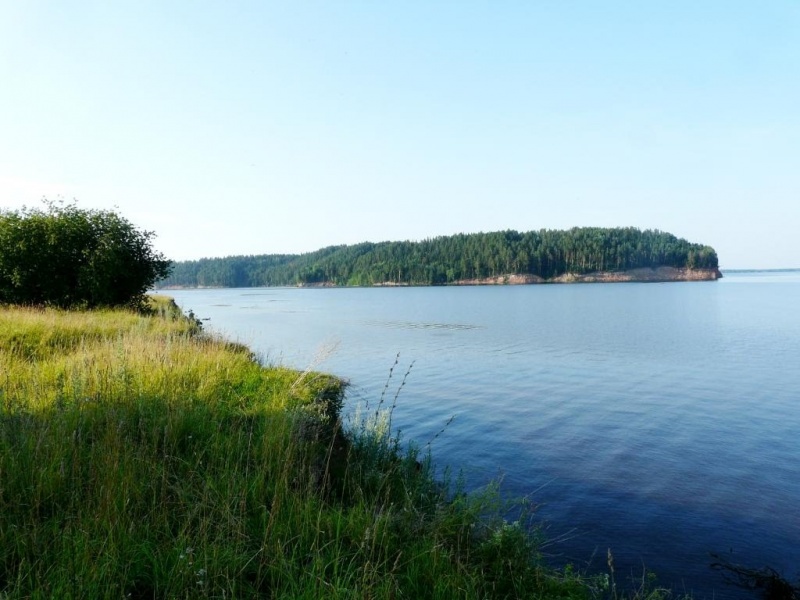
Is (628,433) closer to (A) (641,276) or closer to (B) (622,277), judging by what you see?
(B) (622,277)

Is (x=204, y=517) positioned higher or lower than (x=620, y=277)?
lower

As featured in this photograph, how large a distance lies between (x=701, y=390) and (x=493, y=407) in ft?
30.1

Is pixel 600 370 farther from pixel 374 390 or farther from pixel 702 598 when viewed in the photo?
pixel 702 598

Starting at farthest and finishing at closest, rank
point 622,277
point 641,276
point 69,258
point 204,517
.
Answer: point 641,276 → point 622,277 → point 69,258 → point 204,517

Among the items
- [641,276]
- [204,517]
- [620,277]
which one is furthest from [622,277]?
[204,517]

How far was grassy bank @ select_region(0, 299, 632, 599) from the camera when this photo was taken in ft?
12.6

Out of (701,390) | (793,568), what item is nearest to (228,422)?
(793,568)

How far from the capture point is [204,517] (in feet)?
14.7

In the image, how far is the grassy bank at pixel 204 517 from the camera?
384 cm

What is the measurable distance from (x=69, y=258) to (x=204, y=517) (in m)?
25.0

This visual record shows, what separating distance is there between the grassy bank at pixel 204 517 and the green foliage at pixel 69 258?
18.3 metres

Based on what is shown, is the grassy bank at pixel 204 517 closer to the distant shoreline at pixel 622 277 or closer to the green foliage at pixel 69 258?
the green foliage at pixel 69 258

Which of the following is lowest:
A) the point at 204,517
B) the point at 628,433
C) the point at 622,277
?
the point at 628,433

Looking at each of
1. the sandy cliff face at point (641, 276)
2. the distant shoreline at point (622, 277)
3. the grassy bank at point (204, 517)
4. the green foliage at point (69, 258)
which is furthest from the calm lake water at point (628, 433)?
the sandy cliff face at point (641, 276)
